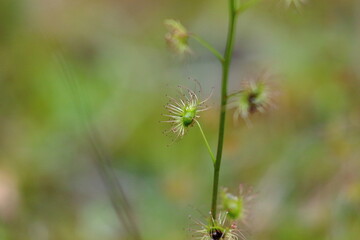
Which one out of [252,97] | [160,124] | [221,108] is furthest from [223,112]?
[160,124]

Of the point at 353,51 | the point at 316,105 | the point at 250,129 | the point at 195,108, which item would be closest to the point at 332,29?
the point at 353,51

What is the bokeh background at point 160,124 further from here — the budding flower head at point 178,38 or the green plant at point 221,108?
the budding flower head at point 178,38

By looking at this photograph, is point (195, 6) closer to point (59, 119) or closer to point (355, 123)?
point (59, 119)

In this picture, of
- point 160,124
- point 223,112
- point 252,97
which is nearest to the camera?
point 223,112

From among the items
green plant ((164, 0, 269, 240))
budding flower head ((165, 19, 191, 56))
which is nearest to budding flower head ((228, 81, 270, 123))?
green plant ((164, 0, 269, 240))

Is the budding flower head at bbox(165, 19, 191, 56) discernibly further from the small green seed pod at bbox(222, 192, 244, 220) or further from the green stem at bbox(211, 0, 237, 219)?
the small green seed pod at bbox(222, 192, 244, 220)

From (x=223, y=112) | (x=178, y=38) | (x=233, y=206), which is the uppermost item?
(x=178, y=38)

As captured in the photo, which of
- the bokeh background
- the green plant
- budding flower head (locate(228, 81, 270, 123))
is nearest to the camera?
the green plant

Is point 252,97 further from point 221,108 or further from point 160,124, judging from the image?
point 160,124
